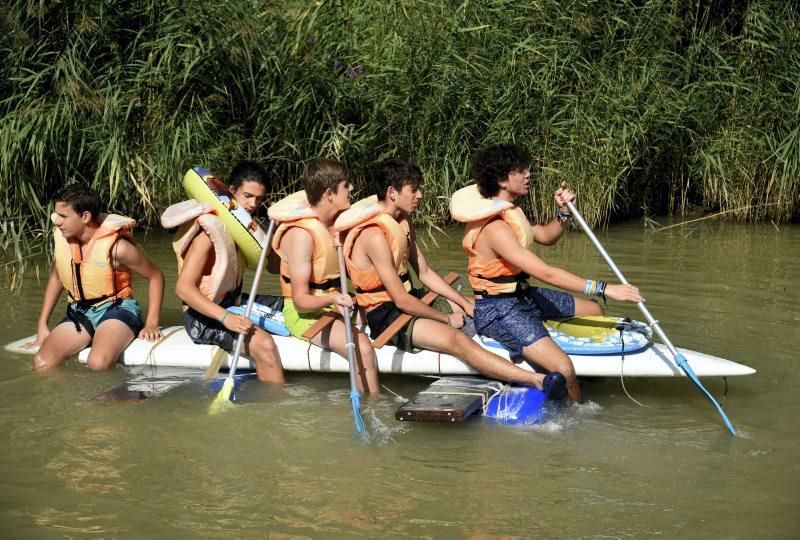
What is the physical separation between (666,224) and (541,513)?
284 inches

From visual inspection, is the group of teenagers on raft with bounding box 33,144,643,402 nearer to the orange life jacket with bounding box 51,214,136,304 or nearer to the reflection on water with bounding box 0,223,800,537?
the orange life jacket with bounding box 51,214,136,304

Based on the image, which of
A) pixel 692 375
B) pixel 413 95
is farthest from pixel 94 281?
pixel 413 95

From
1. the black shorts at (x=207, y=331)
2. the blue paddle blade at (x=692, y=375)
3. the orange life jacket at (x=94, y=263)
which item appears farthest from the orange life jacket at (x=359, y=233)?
the blue paddle blade at (x=692, y=375)

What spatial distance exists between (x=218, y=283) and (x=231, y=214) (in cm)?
39

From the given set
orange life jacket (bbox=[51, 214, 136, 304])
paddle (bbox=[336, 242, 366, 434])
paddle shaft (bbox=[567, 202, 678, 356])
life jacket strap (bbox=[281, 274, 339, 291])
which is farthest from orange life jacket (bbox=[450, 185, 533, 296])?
orange life jacket (bbox=[51, 214, 136, 304])

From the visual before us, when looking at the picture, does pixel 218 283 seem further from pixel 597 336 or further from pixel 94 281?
pixel 597 336

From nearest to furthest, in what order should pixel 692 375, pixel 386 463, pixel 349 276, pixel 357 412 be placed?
1. pixel 386 463
2. pixel 357 412
3. pixel 692 375
4. pixel 349 276

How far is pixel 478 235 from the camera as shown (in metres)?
5.12

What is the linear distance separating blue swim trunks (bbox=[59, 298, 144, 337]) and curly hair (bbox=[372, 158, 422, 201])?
1.60 metres

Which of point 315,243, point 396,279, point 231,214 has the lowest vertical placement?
point 396,279

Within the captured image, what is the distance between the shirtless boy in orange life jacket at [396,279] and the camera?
16.5 feet

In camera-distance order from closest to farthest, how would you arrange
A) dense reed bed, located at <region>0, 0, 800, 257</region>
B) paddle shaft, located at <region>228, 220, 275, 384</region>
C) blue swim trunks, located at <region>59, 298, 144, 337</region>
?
paddle shaft, located at <region>228, 220, 275, 384</region> → blue swim trunks, located at <region>59, 298, 144, 337</region> → dense reed bed, located at <region>0, 0, 800, 257</region>

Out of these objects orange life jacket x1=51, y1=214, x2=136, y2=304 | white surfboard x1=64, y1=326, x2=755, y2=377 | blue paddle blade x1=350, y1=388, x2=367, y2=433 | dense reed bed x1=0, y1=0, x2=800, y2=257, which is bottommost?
blue paddle blade x1=350, y1=388, x2=367, y2=433

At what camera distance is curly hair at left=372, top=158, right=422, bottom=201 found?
5.18m
